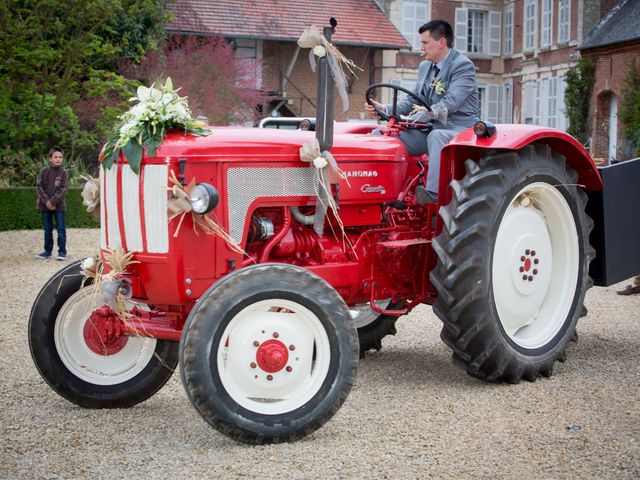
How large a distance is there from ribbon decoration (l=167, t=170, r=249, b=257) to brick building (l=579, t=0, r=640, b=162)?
2428cm

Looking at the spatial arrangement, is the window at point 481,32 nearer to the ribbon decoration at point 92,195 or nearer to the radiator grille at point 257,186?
the radiator grille at point 257,186

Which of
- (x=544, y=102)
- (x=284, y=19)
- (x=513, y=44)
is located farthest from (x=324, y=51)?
(x=513, y=44)

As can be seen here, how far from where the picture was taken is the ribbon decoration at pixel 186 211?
4680 millimetres

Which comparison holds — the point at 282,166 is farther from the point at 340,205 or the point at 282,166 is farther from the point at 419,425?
the point at 419,425

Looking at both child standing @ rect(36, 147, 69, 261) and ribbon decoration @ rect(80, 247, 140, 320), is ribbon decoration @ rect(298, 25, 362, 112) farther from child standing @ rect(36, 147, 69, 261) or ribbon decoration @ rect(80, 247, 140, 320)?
child standing @ rect(36, 147, 69, 261)

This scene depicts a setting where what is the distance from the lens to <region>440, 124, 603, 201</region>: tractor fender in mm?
Answer: 5527

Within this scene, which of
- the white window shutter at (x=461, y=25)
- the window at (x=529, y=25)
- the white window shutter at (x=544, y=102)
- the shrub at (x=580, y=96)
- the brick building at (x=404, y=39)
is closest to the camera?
the shrub at (x=580, y=96)

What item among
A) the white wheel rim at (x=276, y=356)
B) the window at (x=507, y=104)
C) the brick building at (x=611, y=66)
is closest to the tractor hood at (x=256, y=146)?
the white wheel rim at (x=276, y=356)

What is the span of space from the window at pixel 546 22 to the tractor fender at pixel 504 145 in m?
28.4

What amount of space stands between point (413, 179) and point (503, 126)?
61 centimetres

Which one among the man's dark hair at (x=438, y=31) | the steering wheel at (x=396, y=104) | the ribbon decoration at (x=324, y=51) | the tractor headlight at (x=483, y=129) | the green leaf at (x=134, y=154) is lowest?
the green leaf at (x=134, y=154)

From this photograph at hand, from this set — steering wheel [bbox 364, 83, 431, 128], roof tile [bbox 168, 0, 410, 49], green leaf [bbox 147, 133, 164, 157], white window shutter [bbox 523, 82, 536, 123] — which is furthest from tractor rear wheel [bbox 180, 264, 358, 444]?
white window shutter [bbox 523, 82, 536, 123]

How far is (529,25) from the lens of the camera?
35.2m

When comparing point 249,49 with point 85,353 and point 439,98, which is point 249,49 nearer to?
point 439,98
